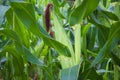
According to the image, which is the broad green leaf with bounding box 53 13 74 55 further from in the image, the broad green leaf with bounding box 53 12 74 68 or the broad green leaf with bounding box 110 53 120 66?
the broad green leaf with bounding box 110 53 120 66

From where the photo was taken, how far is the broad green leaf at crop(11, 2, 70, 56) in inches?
26.9

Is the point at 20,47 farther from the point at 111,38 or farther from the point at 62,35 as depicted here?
the point at 111,38

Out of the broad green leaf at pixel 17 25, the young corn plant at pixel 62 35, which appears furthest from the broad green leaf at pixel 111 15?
the broad green leaf at pixel 17 25

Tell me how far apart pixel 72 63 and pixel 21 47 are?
134 millimetres

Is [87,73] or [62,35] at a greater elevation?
[62,35]

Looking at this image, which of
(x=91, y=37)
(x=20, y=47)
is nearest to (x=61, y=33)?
(x=20, y=47)

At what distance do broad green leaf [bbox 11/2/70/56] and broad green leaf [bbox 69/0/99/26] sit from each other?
70 mm

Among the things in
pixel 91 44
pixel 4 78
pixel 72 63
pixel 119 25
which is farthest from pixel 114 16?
pixel 4 78

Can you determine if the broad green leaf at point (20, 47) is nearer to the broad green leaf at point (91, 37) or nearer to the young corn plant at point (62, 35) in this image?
the young corn plant at point (62, 35)

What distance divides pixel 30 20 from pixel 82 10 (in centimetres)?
12

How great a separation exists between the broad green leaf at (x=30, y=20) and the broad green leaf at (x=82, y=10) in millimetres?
70

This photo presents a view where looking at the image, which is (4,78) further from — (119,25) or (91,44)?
(119,25)

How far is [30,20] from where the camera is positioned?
0.71m

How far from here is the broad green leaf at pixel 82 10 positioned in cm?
69
